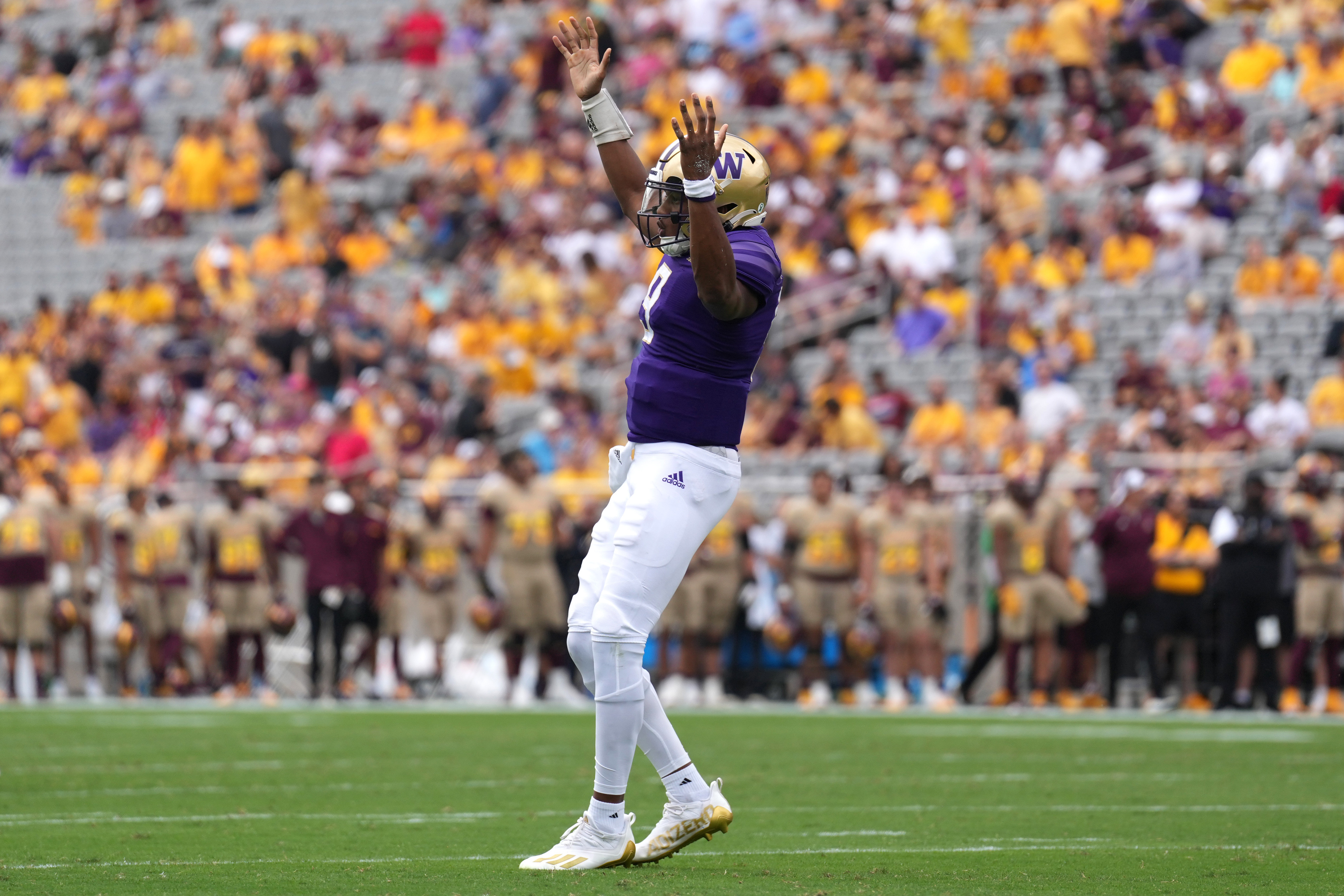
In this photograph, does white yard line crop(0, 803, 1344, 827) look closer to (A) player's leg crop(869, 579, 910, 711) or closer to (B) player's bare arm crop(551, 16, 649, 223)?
(B) player's bare arm crop(551, 16, 649, 223)

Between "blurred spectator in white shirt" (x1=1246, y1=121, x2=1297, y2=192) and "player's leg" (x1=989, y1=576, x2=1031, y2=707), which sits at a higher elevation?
"blurred spectator in white shirt" (x1=1246, y1=121, x2=1297, y2=192)

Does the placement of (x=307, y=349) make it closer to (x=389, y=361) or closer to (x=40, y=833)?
(x=389, y=361)

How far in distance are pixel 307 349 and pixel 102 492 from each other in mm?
3517

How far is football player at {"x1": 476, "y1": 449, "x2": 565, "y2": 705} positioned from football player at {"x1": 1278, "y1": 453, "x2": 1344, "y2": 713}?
17.8 ft

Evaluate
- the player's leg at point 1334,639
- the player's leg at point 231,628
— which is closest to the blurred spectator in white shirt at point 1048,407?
the player's leg at point 1334,639

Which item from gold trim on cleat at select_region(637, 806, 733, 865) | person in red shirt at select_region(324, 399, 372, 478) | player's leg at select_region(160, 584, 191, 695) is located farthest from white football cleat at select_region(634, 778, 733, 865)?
person in red shirt at select_region(324, 399, 372, 478)

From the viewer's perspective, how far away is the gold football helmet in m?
5.83

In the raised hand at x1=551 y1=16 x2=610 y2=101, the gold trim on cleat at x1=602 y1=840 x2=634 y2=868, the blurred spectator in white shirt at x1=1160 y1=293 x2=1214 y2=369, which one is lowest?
the gold trim on cleat at x1=602 y1=840 x2=634 y2=868

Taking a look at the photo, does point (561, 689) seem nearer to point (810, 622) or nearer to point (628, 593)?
point (810, 622)

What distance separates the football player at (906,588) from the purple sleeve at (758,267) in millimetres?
9733

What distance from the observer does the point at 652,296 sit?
590 centimetres

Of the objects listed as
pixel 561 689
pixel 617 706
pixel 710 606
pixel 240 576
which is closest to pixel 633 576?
pixel 617 706

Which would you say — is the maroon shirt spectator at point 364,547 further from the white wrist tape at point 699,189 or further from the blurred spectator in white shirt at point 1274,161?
the white wrist tape at point 699,189

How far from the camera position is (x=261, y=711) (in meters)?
14.5
